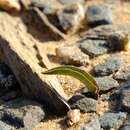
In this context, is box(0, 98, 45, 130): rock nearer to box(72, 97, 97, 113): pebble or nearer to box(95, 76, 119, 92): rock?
box(72, 97, 97, 113): pebble

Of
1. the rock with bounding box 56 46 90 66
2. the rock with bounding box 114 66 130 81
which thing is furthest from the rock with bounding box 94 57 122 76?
the rock with bounding box 56 46 90 66

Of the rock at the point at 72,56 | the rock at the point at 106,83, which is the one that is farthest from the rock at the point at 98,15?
the rock at the point at 106,83

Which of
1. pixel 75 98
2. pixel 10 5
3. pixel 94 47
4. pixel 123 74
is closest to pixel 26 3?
pixel 10 5

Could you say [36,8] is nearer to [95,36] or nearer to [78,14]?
[78,14]

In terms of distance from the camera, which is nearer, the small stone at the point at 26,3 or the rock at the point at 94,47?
the rock at the point at 94,47

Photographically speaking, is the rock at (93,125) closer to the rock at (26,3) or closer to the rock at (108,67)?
the rock at (108,67)

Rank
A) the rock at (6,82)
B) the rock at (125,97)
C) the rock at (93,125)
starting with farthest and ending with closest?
the rock at (6,82), the rock at (125,97), the rock at (93,125)
